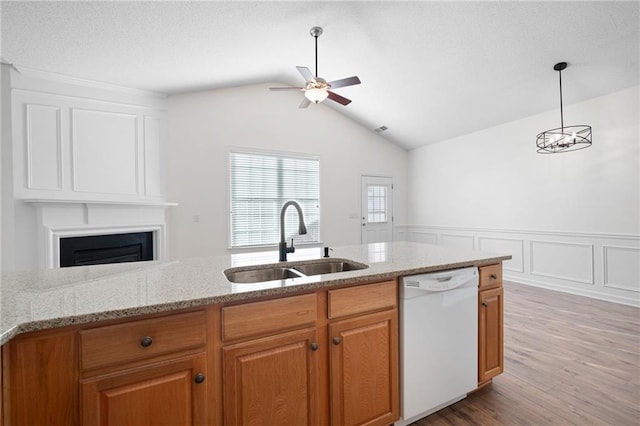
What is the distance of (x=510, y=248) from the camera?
197 inches

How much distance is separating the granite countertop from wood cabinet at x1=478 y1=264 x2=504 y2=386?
0.38 feet

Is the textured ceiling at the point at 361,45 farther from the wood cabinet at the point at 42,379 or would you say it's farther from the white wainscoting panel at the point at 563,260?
the wood cabinet at the point at 42,379

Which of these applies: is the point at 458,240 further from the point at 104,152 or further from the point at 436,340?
the point at 104,152

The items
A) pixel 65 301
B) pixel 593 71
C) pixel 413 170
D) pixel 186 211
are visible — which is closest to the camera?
pixel 65 301

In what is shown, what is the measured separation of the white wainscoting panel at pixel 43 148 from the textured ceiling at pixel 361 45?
0.50 metres

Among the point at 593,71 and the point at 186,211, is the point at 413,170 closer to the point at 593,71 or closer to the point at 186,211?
the point at 593,71

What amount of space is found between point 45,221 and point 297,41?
3553 millimetres

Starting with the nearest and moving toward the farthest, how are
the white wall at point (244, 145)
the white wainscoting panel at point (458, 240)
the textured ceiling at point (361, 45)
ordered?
1. the textured ceiling at point (361, 45)
2. the white wall at point (244, 145)
3. the white wainscoting panel at point (458, 240)

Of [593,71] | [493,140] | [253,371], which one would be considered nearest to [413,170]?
[493,140]

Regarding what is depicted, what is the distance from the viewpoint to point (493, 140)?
523cm

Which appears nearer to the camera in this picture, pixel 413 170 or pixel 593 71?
pixel 593 71

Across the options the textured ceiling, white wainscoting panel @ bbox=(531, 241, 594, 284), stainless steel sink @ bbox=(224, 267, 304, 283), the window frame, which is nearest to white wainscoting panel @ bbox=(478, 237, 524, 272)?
white wainscoting panel @ bbox=(531, 241, 594, 284)

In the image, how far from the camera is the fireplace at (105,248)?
11.2 ft

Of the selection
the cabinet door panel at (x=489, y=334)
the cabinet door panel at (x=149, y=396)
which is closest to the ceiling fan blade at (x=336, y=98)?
the cabinet door panel at (x=489, y=334)
